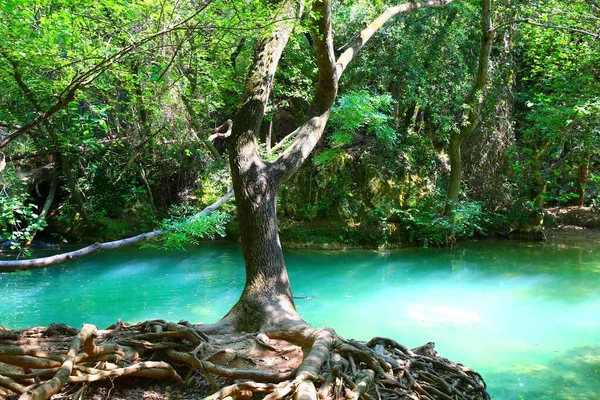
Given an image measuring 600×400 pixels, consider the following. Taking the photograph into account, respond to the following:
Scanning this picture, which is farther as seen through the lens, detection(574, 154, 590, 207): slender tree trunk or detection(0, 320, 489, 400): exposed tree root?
detection(574, 154, 590, 207): slender tree trunk

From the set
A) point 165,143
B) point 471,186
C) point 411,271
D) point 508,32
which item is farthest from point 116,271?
point 508,32

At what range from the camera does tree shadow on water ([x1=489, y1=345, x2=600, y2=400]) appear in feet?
18.1

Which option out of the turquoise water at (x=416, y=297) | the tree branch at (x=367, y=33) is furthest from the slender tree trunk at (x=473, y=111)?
the tree branch at (x=367, y=33)

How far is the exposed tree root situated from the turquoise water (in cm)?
214

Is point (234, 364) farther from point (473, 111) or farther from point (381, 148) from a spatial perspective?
point (381, 148)

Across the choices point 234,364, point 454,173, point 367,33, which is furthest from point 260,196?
point 454,173

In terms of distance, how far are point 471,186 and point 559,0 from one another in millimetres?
7260

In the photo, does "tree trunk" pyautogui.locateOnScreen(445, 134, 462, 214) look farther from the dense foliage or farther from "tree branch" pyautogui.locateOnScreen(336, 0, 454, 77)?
"tree branch" pyautogui.locateOnScreen(336, 0, 454, 77)

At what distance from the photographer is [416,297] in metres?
10.1

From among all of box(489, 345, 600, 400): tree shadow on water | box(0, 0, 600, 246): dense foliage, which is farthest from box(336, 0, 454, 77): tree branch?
box(489, 345, 600, 400): tree shadow on water

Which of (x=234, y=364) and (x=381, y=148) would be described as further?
(x=381, y=148)

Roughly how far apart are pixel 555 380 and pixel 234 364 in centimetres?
428

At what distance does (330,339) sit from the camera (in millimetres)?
4074

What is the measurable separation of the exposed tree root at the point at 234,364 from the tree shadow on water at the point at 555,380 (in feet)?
5.42
